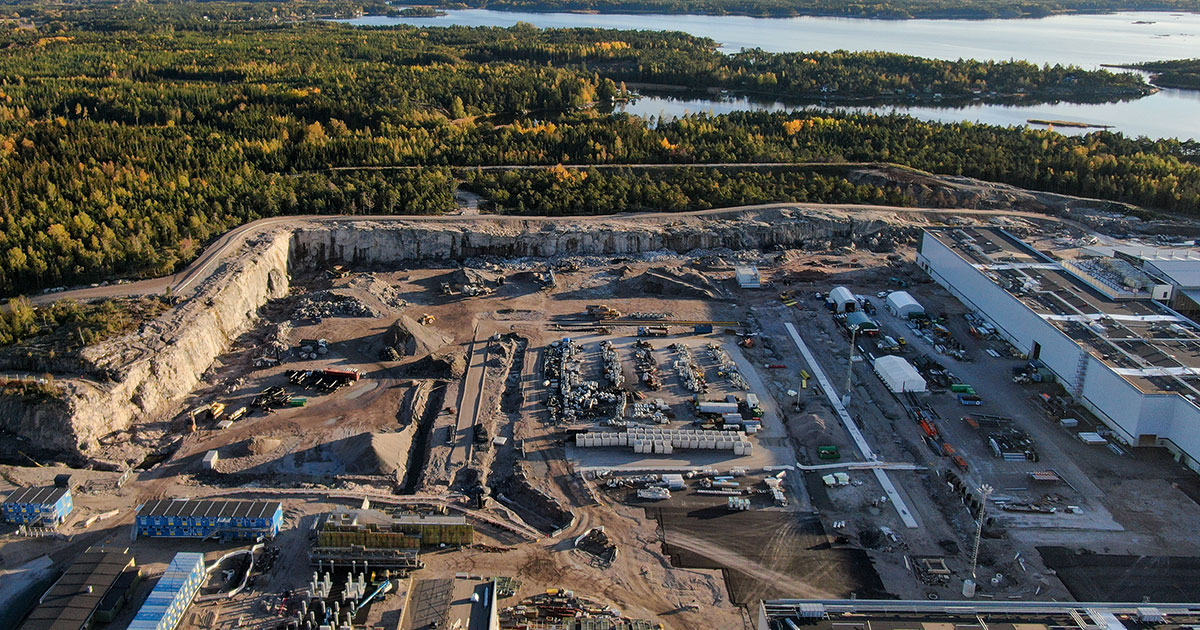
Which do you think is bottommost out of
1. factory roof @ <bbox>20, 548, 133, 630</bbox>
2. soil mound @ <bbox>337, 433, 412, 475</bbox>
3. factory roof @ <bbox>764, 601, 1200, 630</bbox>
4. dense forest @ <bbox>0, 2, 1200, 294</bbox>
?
soil mound @ <bbox>337, 433, 412, 475</bbox>

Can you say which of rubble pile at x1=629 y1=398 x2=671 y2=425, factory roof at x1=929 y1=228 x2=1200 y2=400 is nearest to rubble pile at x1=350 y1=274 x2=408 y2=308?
rubble pile at x1=629 y1=398 x2=671 y2=425

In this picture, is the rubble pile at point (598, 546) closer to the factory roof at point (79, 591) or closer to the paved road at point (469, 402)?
the paved road at point (469, 402)

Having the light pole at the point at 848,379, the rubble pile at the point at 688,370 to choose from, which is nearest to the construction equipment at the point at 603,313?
the rubble pile at the point at 688,370

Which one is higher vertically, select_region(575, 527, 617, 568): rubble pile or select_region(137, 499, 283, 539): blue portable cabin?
select_region(137, 499, 283, 539): blue portable cabin

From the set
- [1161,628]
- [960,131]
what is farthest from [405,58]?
[1161,628]

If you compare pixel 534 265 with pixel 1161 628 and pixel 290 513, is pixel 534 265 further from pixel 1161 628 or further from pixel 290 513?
pixel 1161 628

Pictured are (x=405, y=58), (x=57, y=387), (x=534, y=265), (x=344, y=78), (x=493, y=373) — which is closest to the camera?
(x=57, y=387)

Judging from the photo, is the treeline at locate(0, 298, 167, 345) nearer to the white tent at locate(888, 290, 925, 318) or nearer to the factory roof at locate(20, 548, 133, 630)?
the factory roof at locate(20, 548, 133, 630)

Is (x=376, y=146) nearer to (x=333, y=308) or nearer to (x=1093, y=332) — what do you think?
(x=333, y=308)
